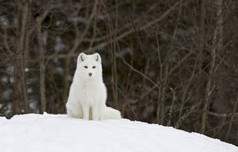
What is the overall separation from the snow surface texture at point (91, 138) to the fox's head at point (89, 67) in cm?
76

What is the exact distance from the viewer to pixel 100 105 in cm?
689

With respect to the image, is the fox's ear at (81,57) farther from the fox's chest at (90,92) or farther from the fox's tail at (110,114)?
the fox's tail at (110,114)

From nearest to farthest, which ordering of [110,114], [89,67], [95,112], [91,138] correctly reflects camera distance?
[91,138]
[89,67]
[95,112]
[110,114]

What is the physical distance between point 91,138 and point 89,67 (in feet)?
5.05

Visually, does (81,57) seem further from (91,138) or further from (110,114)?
(91,138)

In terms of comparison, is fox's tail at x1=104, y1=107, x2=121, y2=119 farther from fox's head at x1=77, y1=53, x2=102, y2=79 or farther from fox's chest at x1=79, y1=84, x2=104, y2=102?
fox's head at x1=77, y1=53, x2=102, y2=79

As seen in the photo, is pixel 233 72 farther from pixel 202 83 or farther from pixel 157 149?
pixel 157 149

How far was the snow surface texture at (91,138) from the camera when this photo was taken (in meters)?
5.20

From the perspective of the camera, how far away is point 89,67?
6742 millimetres

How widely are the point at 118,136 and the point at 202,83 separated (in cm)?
680

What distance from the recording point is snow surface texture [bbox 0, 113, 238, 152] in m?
5.20

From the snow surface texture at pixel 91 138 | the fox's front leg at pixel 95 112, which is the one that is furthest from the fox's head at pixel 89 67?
the snow surface texture at pixel 91 138

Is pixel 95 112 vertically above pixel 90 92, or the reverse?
pixel 90 92

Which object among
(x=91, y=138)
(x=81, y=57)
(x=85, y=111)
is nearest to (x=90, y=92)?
(x=85, y=111)
